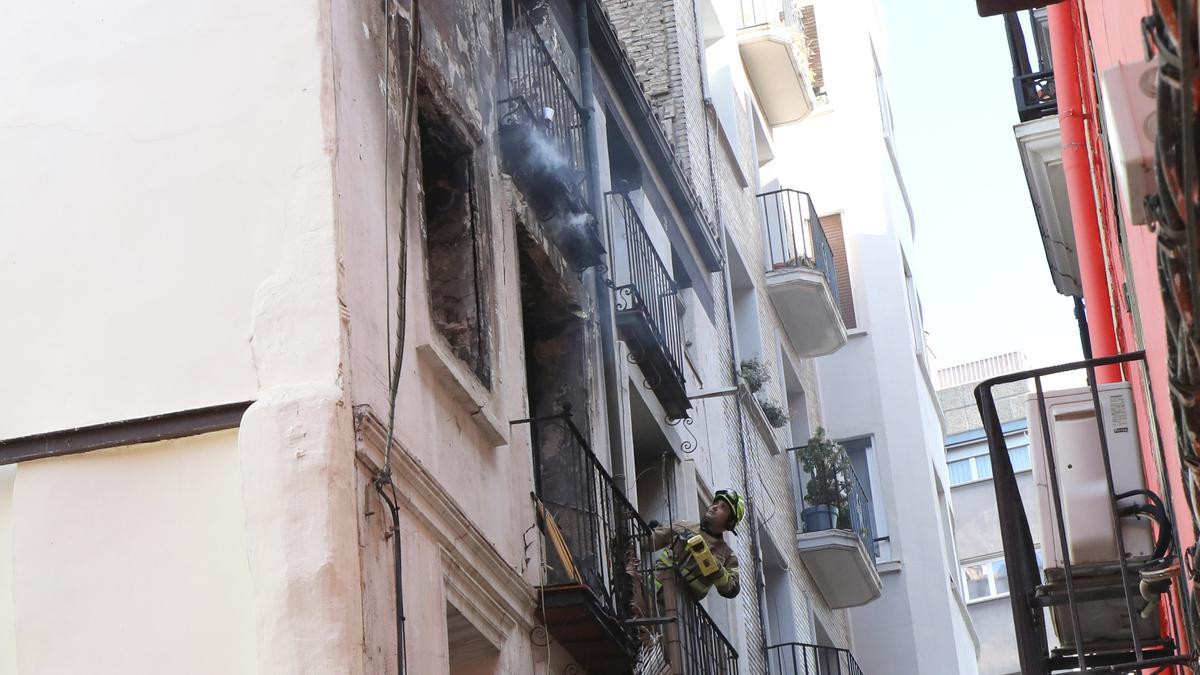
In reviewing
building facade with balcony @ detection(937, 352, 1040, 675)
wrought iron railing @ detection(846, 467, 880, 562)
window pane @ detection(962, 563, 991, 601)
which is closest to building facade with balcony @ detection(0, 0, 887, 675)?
wrought iron railing @ detection(846, 467, 880, 562)

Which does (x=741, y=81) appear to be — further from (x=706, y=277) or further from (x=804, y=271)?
(x=706, y=277)

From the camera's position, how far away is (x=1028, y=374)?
28.4ft

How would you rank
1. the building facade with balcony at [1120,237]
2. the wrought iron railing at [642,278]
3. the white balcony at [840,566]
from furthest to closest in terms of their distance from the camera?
the white balcony at [840,566] < the wrought iron railing at [642,278] < the building facade with balcony at [1120,237]

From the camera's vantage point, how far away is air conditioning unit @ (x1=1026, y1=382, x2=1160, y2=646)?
8758 mm

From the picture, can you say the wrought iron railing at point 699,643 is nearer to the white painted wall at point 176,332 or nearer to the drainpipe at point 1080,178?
the drainpipe at point 1080,178

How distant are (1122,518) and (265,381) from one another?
4043 millimetres

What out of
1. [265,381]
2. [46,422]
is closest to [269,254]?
[265,381]

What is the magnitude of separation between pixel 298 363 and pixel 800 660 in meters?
13.3

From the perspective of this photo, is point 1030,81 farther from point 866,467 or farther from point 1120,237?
point 866,467

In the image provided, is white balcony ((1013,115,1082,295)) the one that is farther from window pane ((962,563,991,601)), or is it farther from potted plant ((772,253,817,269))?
window pane ((962,563,991,601))

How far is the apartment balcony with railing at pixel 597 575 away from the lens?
37.0ft

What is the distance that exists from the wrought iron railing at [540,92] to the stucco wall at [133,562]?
4.23 m

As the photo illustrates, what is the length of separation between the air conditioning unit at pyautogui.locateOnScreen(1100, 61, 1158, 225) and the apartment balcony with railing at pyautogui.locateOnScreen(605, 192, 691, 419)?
9264 millimetres

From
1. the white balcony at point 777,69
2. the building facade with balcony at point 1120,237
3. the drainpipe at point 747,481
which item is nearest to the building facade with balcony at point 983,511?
the white balcony at point 777,69
